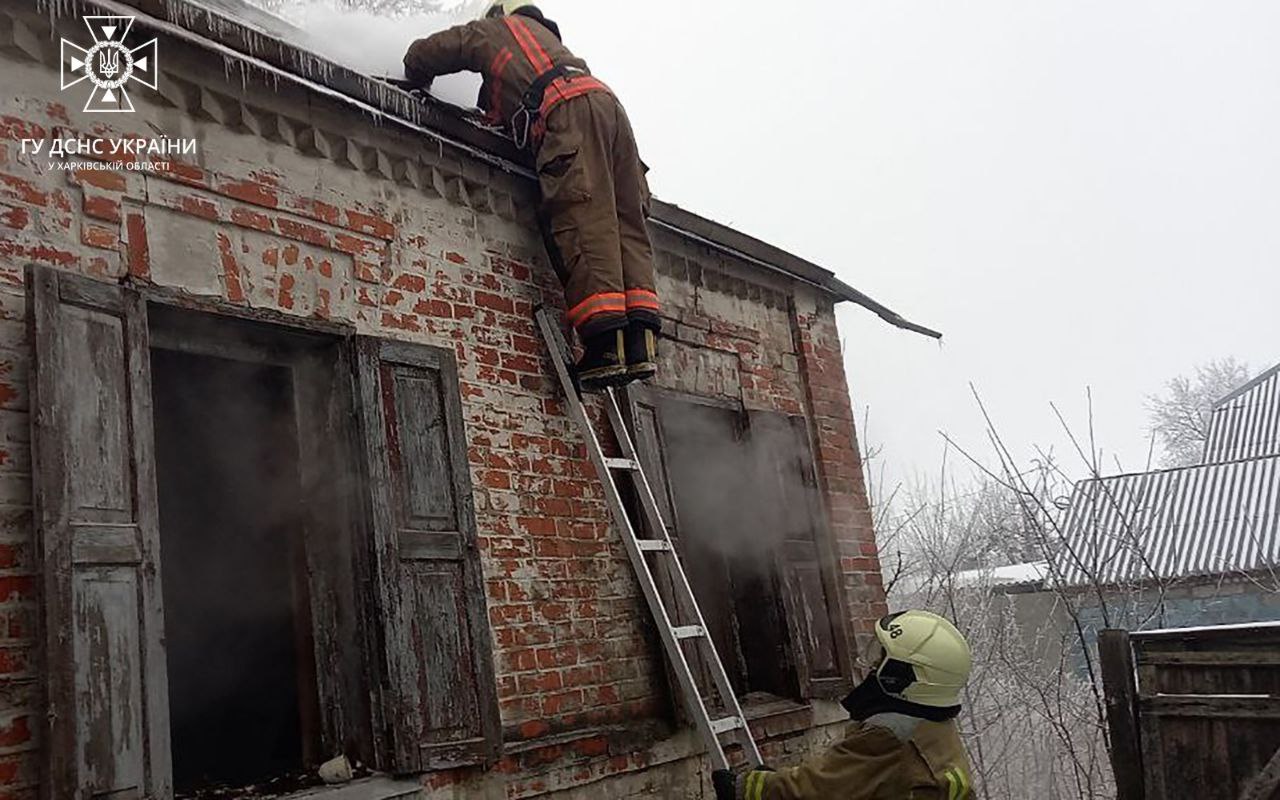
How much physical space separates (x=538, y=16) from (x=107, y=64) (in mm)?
1983

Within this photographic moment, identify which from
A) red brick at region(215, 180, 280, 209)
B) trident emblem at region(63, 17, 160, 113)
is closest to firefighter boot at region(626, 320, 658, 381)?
red brick at region(215, 180, 280, 209)

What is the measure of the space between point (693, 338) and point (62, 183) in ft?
10.5

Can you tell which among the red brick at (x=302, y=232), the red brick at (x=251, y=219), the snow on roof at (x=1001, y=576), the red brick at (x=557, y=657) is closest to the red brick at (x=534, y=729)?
the red brick at (x=557, y=657)

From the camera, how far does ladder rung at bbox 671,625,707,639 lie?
4.19 m

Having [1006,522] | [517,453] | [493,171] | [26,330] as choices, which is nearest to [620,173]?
[493,171]

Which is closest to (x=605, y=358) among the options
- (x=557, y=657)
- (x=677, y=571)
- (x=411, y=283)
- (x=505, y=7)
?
(x=411, y=283)

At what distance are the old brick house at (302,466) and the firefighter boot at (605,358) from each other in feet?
0.78

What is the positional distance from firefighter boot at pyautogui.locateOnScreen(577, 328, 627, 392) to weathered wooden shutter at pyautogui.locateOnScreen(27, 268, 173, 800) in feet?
5.96

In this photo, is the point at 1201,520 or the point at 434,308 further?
the point at 1201,520

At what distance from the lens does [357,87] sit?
3836mm

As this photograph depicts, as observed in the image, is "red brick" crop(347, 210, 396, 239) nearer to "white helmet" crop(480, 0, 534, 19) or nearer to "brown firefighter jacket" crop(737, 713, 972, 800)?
"white helmet" crop(480, 0, 534, 19)

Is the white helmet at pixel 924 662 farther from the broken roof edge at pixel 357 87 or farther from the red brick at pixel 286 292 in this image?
the broken roof edge at pixel 357 87

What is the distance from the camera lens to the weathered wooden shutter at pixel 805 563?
5.56m

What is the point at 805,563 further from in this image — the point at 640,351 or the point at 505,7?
the point at 505,7
